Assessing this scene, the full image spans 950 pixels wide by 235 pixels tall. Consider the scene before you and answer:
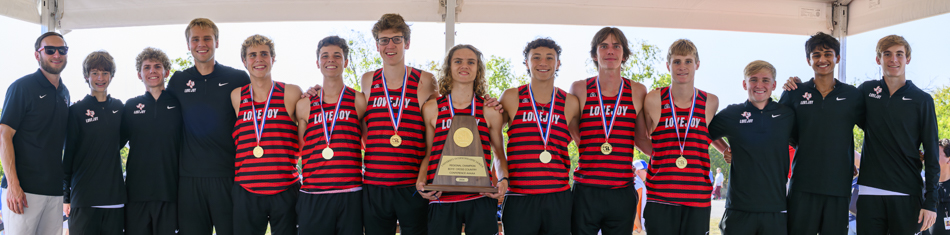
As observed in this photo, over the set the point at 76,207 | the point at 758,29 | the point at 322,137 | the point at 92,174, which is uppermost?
the point at 758,29

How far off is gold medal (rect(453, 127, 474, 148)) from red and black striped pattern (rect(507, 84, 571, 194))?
1.33ft

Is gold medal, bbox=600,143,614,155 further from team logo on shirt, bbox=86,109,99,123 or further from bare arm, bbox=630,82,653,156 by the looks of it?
team logo on shirt, bbox=86,109,99,123

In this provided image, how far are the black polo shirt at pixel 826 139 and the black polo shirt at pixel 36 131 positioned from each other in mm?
5705

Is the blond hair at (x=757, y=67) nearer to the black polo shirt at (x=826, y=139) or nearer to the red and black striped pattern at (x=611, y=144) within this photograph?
the black polo shirt at (x=826, y=139)

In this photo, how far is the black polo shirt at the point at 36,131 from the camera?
4043 mm

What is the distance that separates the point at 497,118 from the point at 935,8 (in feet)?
15.7

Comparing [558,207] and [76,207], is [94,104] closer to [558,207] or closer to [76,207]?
[76,207]

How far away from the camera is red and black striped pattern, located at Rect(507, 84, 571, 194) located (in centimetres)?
355

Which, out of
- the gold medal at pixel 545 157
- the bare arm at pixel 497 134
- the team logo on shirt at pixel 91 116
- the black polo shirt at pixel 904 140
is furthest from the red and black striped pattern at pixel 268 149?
the black polo shirt at pixel 904 140

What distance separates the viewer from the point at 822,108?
4020 mm

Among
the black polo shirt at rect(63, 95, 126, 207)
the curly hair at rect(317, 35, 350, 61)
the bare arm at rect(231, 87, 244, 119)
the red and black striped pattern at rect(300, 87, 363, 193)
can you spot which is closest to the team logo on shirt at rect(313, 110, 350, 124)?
the red and black striped pattern at rect(300, 87, 363, 193)

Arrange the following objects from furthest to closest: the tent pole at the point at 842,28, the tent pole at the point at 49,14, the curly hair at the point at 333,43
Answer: the tent pole at the point at 842,28 < the tent pole at the point at 49,14 < the curly hair at the point at 333,43

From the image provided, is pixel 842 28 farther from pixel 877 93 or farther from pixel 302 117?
pixel 302 117

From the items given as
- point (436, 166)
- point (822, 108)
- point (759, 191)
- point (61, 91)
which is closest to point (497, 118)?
point (436, 166)
